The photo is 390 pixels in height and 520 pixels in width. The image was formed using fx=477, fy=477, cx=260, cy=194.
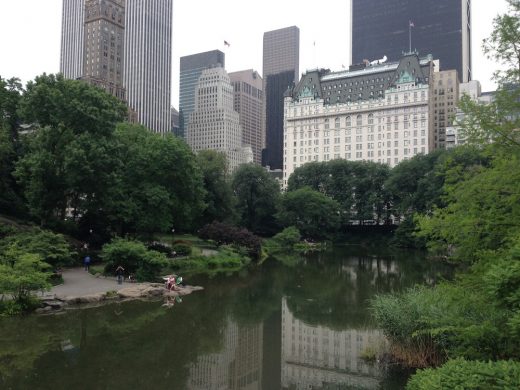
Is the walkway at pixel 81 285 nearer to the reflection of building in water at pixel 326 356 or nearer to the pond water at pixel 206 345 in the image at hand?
the pond water at pixel 206 345

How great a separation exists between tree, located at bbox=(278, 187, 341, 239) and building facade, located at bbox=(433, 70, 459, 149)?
7650 centimetres

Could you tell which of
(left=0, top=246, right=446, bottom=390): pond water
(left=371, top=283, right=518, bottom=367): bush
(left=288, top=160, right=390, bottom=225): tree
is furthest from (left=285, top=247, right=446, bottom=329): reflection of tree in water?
(left=288, top=160, right=390, bottom=225): tree

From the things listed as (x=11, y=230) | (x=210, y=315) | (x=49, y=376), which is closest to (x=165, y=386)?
(x=49, y=376)

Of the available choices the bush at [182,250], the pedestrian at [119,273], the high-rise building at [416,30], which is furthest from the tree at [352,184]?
the high-rise building at [416,30]

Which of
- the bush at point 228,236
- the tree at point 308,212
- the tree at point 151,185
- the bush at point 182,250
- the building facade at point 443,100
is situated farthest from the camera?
the building facade at point 443,100

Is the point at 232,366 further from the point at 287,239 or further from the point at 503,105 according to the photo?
the point at 287,239

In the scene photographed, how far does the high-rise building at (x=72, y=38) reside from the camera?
172125 mm

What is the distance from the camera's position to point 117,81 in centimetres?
16188

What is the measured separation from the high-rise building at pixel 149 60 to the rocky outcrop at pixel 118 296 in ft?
464

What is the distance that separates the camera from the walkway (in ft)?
83.2

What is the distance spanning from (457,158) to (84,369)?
5627cm

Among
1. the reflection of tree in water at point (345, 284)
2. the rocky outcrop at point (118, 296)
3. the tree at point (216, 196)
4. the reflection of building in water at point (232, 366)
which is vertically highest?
the tree at point (216, 196)

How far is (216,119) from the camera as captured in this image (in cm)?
18575

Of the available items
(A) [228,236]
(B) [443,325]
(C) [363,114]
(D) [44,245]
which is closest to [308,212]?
(A) [228,236]
